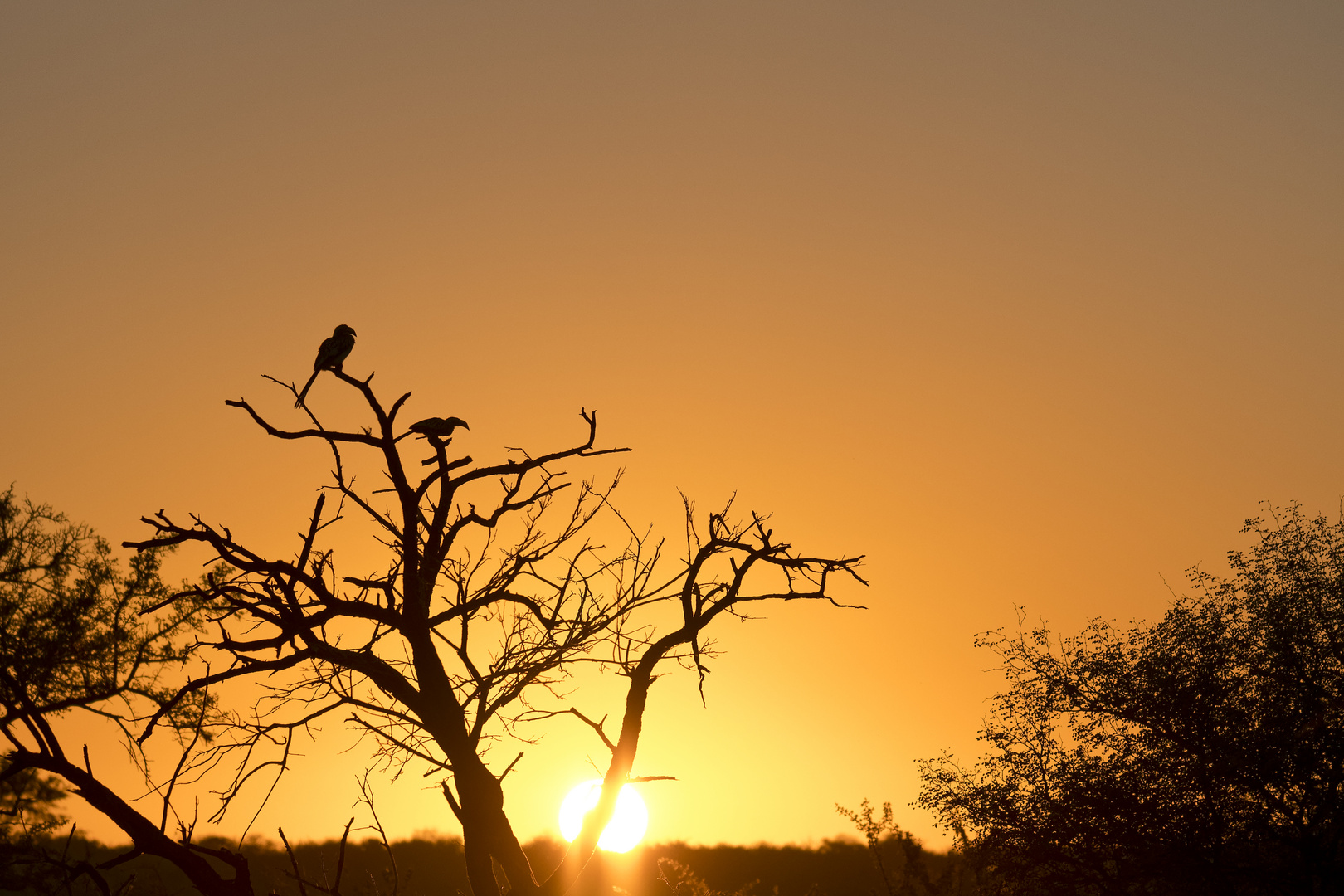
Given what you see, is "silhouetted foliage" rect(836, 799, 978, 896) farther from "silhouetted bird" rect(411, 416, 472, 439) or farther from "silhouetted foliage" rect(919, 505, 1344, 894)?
"silhouetted bird" rect(411, 416, 472, 439)

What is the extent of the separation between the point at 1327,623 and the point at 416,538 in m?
24.7

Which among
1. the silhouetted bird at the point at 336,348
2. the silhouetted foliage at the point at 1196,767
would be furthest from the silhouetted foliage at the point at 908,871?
the silhouetted bird at the point at 336,348

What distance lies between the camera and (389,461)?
8.11 metres

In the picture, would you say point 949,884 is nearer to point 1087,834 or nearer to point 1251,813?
point 1087,834

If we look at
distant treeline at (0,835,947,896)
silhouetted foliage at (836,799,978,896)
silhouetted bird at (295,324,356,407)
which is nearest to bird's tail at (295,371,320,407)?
silhouetted bird at (295,324,356,407)

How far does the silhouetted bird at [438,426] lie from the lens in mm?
8945

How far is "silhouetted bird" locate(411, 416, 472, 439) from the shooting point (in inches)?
352

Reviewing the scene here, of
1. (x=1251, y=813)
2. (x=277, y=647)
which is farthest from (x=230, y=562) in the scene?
(x=1251, y=813)

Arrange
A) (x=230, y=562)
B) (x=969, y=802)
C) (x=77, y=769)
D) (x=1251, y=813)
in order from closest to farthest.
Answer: (x=77, y=769) < (x=230, y=562) < (x=1251, y=813) < (x=969, y=802)

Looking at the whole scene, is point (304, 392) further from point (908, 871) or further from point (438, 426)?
point (908, 871)

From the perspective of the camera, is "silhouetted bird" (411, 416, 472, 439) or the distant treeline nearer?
"silhouetted bird" (411, 416, 472, 439)

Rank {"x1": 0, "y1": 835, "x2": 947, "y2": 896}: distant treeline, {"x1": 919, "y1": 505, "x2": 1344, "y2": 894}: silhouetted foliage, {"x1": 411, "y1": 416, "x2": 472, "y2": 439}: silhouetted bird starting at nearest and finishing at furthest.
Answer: {"x1": 411, "y1": 416, "x2": 472, "y2": 439}: silhouetted bird, {"x1": 919, "y1": 505, "x2": 1344, "y2": 894}: silhouetted foliage, {"x1": 0, "y1": 835, "x2": 947, "y2": 896}: distant treeline

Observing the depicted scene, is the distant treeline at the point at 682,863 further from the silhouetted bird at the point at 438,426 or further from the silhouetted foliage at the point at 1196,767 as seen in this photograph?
the silhouetted bird at the point at 438,426

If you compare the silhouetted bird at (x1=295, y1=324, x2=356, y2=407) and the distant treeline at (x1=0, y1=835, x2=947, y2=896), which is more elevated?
the silhouetted bird at (x1=295, y1=324, x2=356, y2=407)
